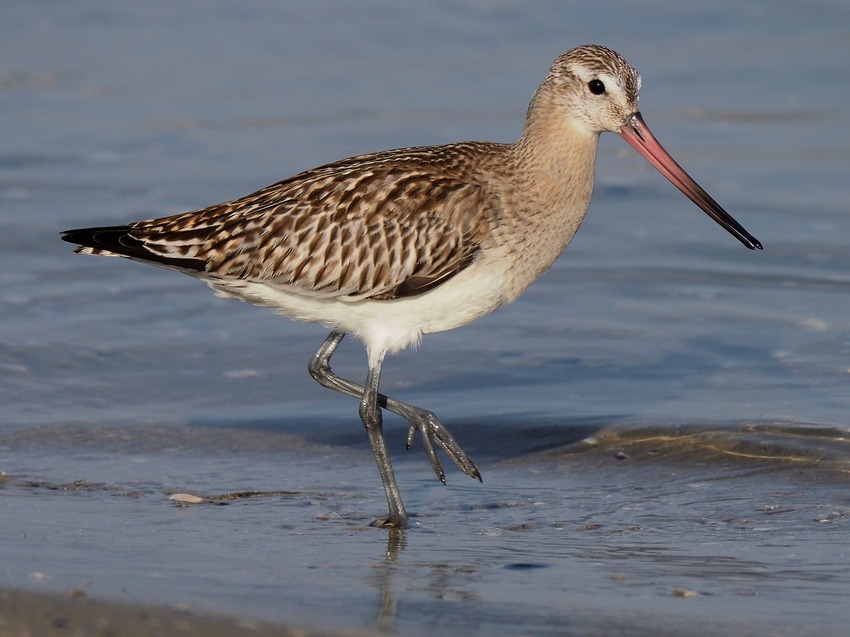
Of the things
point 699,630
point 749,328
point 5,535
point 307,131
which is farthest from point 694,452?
point 307,131

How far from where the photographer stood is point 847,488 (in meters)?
7.87

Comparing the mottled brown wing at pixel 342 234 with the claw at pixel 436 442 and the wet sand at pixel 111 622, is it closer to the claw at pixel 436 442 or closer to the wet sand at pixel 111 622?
the claw at pixel 436 442

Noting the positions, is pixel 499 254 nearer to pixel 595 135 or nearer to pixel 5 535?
pixel 595 135

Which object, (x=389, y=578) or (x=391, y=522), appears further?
(x=391, y=522)

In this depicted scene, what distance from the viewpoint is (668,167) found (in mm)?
8234

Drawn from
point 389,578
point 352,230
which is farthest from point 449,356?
point 389,578

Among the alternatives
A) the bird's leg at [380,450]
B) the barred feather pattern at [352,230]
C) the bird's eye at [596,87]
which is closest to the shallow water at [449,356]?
the bird's leg at [380,450]

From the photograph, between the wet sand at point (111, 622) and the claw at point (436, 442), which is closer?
the wet sand at point (111, 622)

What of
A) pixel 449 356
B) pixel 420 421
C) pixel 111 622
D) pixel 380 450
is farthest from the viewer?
pixel 449 356

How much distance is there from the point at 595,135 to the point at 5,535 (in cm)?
366

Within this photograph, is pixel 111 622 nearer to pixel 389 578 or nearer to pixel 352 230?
pixel 389 578

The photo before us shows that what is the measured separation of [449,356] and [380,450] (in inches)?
101

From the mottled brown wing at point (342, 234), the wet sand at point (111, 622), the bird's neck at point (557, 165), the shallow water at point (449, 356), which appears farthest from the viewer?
the bird's neck at point (557, 165)

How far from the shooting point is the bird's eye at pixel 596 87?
8070 millimetres
